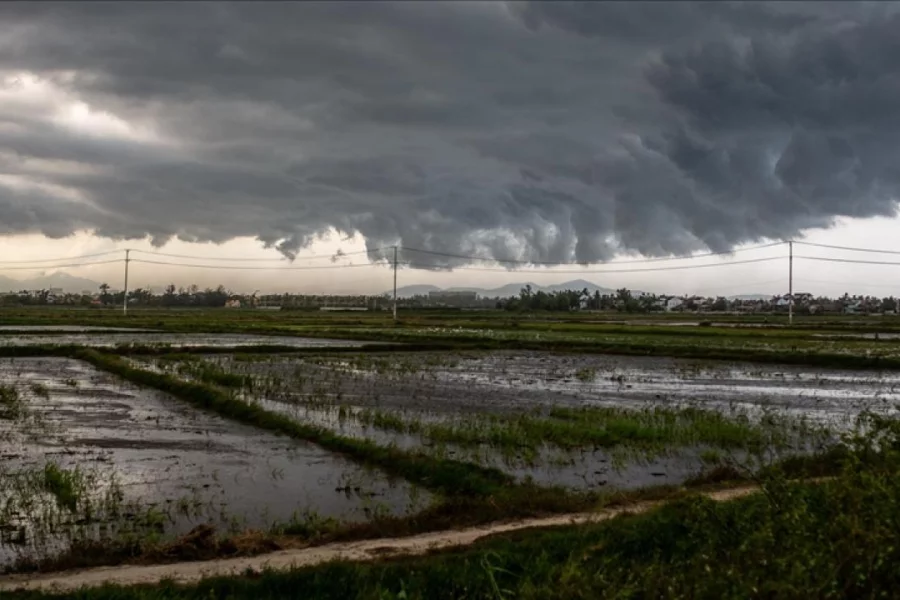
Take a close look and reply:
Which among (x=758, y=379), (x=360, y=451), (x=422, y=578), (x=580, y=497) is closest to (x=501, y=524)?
(x=580, y=497)

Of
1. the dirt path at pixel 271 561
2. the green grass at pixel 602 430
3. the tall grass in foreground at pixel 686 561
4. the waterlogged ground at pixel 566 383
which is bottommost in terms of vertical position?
the waterlogged ground at pixel 566 383

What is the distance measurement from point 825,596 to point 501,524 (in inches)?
148

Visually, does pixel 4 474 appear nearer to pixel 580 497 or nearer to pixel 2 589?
pixel 2 589

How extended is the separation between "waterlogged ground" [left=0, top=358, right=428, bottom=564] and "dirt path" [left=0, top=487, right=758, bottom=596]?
99 cm

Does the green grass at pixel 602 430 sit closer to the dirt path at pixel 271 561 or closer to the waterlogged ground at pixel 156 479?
the waterlogged ground at pixel 156 479

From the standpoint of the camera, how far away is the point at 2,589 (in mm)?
5535

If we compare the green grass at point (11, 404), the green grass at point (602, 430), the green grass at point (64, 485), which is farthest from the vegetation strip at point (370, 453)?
the green grass at point (64, 485)

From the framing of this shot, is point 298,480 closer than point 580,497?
No

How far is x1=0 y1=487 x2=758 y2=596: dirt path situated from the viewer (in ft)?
19.0

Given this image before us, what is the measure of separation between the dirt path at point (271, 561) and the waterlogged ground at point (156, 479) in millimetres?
994

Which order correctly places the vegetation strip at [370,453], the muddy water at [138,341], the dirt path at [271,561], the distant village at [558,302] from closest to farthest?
the dirt path at [271,561]
the vegetation strip at [370,453]
the muddy water at [138,341]
the distant village at [558,302]

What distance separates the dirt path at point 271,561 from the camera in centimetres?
579

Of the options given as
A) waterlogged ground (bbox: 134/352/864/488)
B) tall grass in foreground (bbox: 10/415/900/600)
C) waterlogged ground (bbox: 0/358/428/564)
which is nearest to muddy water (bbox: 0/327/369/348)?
waterlogged ground (bbox: 134/352/864/488)

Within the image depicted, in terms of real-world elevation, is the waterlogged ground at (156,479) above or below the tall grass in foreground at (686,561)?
below
